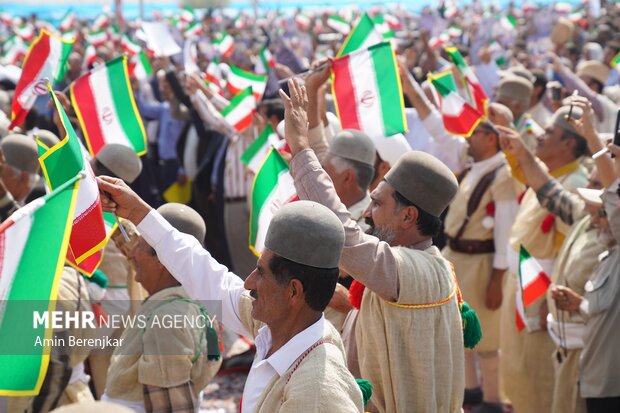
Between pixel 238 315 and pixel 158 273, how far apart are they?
75 cm

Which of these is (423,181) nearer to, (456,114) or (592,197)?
(592,197)

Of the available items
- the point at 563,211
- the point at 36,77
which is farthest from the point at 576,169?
the point at 36,77

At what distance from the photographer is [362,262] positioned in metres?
3.28

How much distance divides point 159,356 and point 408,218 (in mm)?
1188

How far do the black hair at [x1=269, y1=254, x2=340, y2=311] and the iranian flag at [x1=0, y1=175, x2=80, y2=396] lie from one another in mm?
642

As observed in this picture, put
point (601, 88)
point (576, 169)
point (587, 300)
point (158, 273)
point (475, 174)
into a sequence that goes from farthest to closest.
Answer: point (601, 88), point (475, 174), point (576, 169), point (587, 300), point (158, 273)

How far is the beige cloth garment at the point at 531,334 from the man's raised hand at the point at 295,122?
2765 millimetres

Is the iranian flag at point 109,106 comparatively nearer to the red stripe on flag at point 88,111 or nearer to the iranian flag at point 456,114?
the red stripe on flag at point 88,111

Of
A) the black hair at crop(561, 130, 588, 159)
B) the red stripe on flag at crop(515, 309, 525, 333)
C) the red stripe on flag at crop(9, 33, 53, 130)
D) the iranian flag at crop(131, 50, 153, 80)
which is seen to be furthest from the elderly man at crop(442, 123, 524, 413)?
the iranian flag at crop(131, 50, 153, 80)

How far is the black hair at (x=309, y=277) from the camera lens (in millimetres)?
2797

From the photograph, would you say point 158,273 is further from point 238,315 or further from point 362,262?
point 362,262

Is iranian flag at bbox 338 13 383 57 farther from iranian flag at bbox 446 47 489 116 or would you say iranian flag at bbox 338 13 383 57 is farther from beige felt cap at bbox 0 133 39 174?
beige felt cap at bbox 0 133 39 174

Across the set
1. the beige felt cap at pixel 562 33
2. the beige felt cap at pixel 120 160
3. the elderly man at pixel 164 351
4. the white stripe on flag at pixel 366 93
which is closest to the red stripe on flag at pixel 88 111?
the beige felt cap at pixel 120 160

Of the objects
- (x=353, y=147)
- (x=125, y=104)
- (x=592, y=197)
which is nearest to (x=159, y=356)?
(x=353, y=147)
